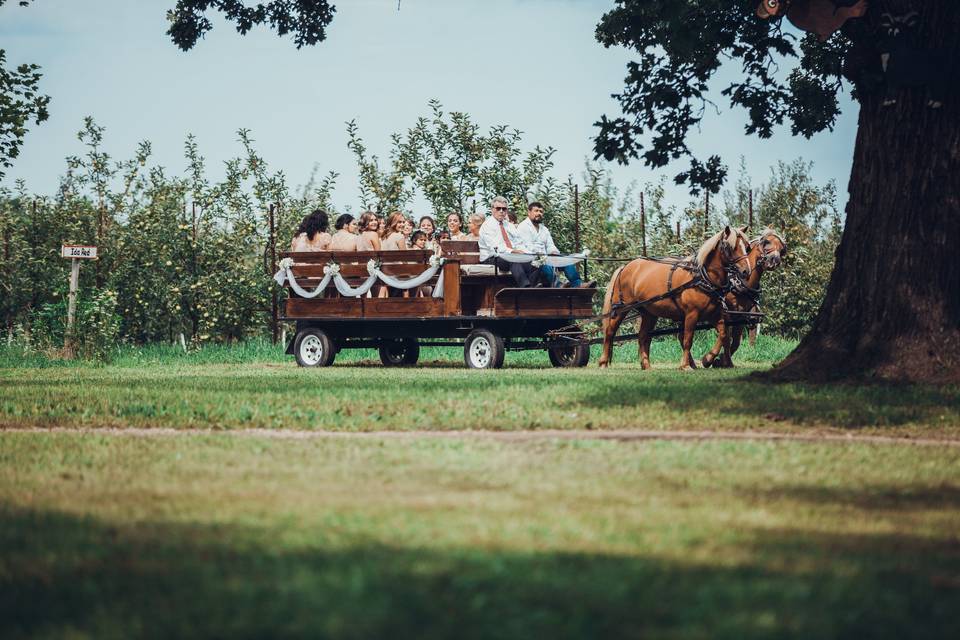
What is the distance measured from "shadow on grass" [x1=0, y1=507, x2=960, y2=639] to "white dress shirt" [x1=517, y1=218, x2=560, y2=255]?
49.8ft

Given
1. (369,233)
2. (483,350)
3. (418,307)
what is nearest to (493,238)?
(418,307)

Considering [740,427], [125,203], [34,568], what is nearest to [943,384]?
[740,427]

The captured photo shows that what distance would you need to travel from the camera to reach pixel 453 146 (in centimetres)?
2770

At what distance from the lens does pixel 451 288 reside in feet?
67.6

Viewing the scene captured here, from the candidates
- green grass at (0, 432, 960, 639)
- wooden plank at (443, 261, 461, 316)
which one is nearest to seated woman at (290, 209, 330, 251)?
wooden plank at (443, 261, 461, 316)

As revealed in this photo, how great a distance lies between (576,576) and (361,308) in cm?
1716

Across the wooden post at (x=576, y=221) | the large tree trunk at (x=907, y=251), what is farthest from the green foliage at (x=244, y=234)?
the large tree trunk at (x=907, y=251)

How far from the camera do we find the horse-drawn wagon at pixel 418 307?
805 inches

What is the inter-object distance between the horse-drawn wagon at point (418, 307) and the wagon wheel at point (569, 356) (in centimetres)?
2

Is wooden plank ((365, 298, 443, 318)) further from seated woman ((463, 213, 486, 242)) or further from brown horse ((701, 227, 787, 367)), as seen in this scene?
brown horse ((701, 227, 787, 367))

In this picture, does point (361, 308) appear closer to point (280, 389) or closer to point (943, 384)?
point (280, 389)

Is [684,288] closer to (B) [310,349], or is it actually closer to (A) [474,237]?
(A) [474,237]

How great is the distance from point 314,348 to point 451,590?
59.4 ft

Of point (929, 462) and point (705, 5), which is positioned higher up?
point (705, 5)
